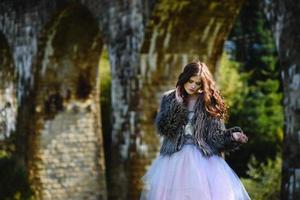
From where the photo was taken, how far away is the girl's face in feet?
17.8

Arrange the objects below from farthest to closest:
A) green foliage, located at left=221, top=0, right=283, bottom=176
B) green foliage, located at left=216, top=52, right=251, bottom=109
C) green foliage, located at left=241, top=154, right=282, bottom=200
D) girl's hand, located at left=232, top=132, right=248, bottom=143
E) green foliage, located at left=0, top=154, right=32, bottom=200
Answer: green foliage, located at left=216, top=52, right=251, bottom=109, green foliage, located at left=221, top=0, right=283, bottom=176, green foliage, located at left=0, top=154, right=32, bottom=200, green foliage, located at left=241, top=154, right=282, bottom=200, girl's hand, located at left=232, top=132, right=248, bottom=143

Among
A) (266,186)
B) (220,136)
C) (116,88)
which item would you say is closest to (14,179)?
(116,88)

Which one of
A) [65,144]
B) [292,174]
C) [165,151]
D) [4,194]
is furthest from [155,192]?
[65,144]

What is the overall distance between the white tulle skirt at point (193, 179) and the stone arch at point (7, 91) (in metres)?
9.13

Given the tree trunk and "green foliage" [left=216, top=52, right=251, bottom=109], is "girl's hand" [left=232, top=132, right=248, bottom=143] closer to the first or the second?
the tree trunk

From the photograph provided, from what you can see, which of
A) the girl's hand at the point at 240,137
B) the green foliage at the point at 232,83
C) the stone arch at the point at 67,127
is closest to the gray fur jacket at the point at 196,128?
the girl's hand at the point at 240,137

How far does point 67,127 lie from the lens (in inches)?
539

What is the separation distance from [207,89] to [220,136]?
0.31m

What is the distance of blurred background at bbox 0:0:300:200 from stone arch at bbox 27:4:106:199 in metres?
0.02

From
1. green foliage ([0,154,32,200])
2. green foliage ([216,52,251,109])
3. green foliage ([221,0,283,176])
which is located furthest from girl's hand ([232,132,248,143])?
green foliage ([216,52,251,109])

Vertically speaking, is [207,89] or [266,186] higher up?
[207,89]

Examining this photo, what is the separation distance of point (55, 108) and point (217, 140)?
8527mm

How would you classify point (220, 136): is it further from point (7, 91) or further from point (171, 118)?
point (7, 91)

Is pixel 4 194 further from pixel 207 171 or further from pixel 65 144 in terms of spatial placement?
pixel 207 171
